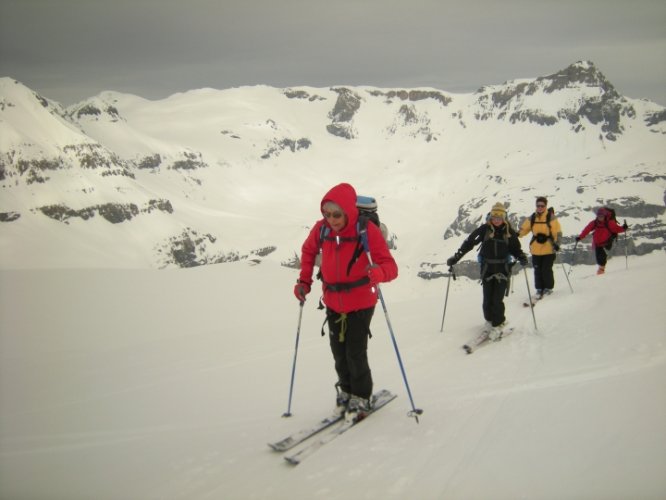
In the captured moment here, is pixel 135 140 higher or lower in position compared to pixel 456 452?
higher

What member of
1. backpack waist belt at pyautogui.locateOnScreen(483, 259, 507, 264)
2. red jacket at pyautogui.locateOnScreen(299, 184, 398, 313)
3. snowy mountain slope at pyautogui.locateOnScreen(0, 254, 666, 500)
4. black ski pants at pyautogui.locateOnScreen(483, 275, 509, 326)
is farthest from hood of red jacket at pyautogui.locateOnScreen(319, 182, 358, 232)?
black ski pants at pyautogui.locateOnScreen(483, 275, 509, 326)

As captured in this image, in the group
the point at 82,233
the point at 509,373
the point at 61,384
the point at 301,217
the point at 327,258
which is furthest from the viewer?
the point at 301,217

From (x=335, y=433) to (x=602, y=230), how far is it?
489 inches

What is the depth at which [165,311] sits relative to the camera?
13.3 meters

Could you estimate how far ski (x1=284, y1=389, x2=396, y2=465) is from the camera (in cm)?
429

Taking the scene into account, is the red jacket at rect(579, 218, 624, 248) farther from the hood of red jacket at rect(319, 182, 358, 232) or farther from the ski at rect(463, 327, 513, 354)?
the hood of red jacket at rect(319, 182, 358, 232)

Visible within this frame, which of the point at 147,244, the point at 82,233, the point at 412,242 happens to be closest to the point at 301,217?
the point at 412,242

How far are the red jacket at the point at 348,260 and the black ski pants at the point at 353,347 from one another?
5.1 inches

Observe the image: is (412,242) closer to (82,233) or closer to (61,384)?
(82,233)

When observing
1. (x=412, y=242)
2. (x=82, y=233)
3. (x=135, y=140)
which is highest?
(x=135, y=140)

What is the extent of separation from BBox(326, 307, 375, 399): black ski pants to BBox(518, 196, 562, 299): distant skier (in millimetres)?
7030

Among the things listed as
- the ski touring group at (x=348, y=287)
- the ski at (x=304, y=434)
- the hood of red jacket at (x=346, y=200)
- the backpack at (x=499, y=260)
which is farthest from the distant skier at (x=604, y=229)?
the ski at (x=304, y=434)

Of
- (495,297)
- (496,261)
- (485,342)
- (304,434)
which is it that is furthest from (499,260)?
(304,434)

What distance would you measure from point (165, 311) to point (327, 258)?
9924mm
